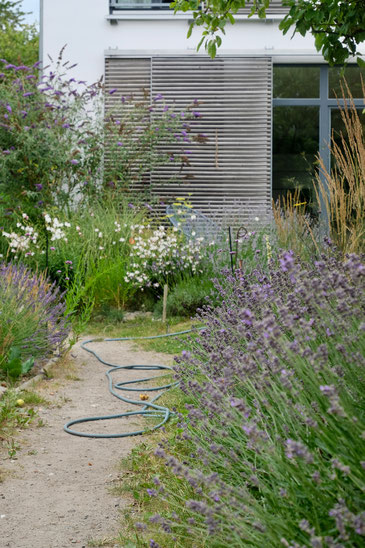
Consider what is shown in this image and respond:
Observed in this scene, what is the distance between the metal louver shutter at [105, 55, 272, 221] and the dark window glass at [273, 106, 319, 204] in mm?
472

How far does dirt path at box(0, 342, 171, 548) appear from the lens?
238 centimetres

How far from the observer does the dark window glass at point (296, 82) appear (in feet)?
33.9

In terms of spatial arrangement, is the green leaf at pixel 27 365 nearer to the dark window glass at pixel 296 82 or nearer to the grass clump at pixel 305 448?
the grass clump at pixel 305 448

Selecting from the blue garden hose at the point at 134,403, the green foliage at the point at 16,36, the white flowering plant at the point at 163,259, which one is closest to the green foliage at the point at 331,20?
the blue garden hose at the point at 134,403

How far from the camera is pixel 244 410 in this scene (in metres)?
1.44

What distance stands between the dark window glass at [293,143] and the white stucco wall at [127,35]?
820 mm

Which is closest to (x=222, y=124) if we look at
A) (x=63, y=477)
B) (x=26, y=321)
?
(x=26, y=321)

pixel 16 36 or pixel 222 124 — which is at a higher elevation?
pixel 16 36

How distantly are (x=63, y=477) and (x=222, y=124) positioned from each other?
789 centimetres

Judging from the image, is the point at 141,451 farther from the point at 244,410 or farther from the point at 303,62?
the point at 303,62

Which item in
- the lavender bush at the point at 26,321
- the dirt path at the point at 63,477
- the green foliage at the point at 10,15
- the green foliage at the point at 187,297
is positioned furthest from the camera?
the green foliage at the point at 10,15

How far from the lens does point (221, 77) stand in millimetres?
10055

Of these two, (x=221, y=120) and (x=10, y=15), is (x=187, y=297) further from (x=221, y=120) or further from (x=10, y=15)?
(x=10, y=15)

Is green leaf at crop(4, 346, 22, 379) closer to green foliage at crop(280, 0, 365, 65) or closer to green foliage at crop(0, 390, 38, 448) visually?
green foliage at crop(0, 390, 38, 448)
